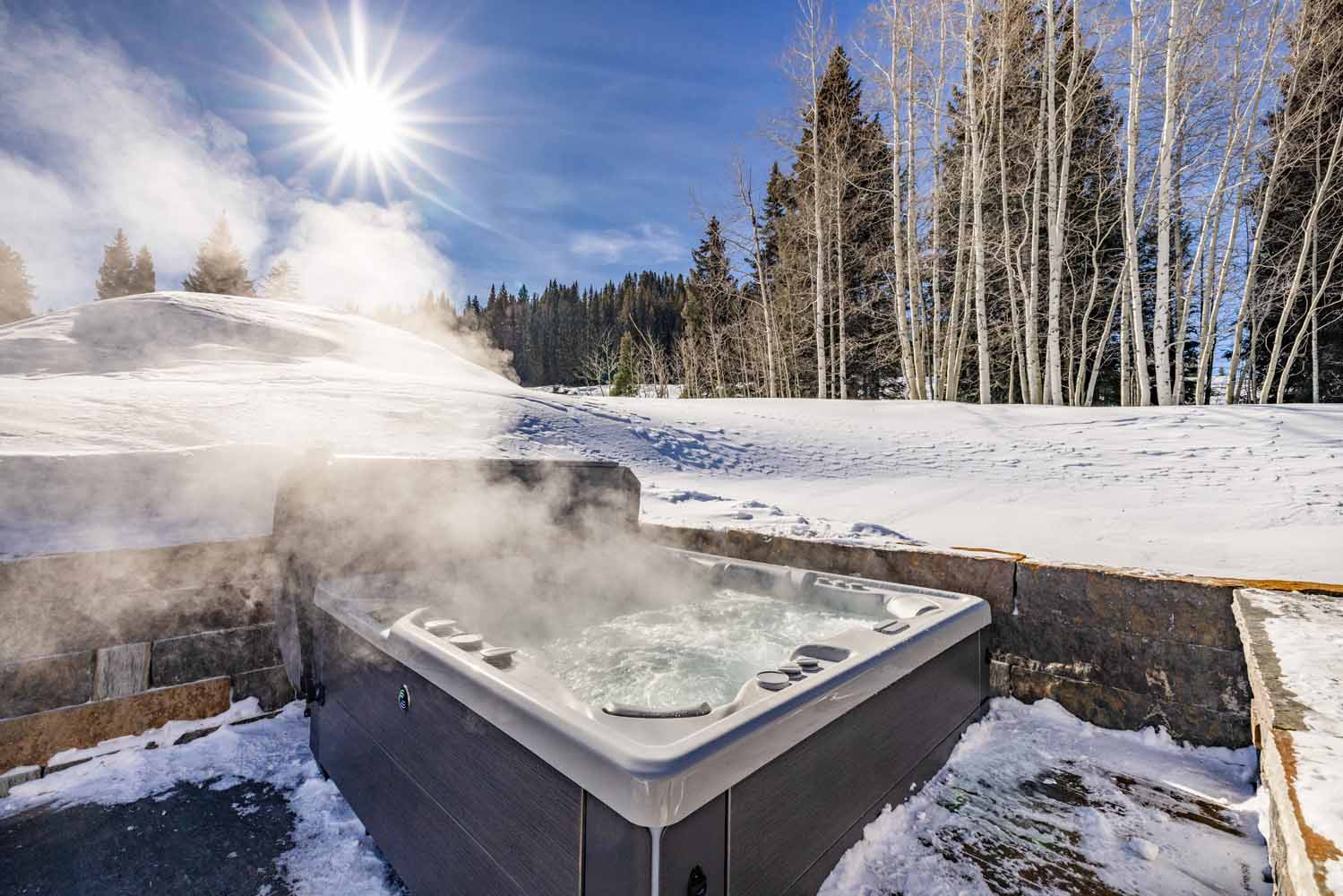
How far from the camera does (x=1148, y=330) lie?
11.6m

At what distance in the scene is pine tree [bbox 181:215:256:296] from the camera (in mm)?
26172

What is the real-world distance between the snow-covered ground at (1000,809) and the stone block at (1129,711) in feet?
0.12

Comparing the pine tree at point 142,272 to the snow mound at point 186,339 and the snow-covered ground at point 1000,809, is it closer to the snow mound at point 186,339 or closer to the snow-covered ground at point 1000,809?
the snow mound at point 186,339

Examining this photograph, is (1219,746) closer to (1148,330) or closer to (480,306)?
(1148,330)

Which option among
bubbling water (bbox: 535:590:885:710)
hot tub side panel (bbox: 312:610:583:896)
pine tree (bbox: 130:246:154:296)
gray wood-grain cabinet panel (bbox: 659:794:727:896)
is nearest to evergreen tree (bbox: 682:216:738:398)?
bubbling water (bbox: 535:590:885:710)

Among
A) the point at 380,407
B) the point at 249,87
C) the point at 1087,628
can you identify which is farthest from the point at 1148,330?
the point at 249,87

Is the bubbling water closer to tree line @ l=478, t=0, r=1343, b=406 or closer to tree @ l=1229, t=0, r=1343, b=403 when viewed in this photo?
tree line @ l=478, t=0, r=1343, b=406

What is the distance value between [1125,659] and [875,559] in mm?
848

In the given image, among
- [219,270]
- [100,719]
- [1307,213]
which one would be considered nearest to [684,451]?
[100,719]

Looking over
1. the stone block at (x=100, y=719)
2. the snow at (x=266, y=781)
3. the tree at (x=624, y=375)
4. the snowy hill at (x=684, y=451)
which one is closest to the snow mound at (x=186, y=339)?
the snowy hill at (x=684, y=451)

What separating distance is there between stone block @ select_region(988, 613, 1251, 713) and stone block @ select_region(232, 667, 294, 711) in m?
2.58

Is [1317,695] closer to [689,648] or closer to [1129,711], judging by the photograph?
[1129,711]

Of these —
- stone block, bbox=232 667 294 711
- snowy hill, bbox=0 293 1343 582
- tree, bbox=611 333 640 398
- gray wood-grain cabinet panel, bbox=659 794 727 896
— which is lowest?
stone block, bbox=232 667 294 711

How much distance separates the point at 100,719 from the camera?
1.77m
